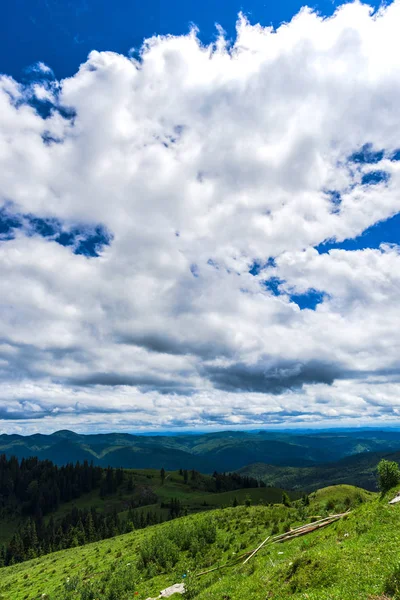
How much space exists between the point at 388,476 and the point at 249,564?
16.5m

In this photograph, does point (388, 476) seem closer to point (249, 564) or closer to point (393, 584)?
point (249, 564)

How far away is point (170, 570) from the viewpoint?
3612cm

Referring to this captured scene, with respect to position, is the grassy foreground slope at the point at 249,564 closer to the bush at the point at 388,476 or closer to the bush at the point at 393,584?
the bush at the point at 393,584

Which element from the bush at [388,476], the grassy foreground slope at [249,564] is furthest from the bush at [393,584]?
the bush at [388,476]

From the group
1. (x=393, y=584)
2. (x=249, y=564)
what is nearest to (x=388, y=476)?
(x=249, y=564)

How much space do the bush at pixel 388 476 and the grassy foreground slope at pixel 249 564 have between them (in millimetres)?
2295

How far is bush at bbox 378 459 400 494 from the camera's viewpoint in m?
32.9

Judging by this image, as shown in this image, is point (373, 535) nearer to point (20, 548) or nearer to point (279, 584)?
point (279, 584)

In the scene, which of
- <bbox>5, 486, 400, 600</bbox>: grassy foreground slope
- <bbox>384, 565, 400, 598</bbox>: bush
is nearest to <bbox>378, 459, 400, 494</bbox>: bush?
<bbox>5, 486, 400, 600</bbox>: grassy foreground slope

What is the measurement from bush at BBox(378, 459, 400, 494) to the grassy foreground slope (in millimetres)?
2295

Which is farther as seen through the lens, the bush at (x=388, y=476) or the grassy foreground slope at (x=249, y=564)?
the bush at (x=388, y=476)

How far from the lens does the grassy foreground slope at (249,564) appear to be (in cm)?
1622

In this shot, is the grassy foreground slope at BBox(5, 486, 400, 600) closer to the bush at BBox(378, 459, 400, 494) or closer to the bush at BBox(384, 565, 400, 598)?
the bush at BBox(384, 565, 400, 598)

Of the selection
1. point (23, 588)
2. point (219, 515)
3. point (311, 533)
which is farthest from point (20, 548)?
point (311, 533)
